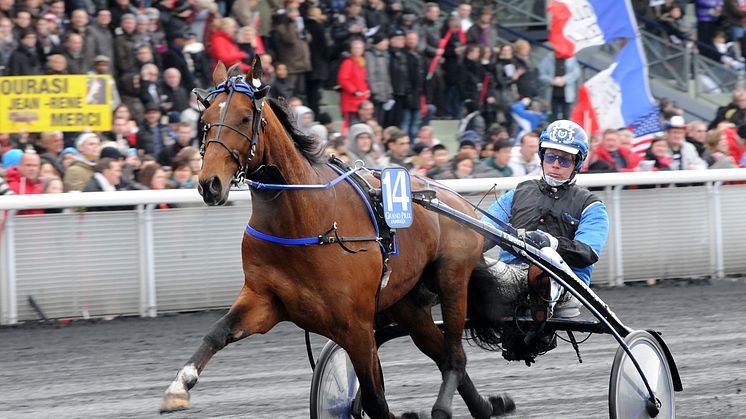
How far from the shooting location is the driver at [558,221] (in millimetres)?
5531

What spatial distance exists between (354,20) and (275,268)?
8639mm

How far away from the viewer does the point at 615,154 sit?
11703mm

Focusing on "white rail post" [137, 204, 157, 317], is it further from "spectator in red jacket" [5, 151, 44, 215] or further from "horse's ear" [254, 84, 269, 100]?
"horse's ear" [254, 84, 269, 100]

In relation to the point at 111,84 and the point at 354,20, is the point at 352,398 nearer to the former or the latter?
the point at 111,84

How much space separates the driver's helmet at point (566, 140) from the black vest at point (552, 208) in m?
0.14

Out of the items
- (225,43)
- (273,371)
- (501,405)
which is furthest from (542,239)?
(225,43)

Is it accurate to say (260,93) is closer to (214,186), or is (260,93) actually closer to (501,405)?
(214,186)

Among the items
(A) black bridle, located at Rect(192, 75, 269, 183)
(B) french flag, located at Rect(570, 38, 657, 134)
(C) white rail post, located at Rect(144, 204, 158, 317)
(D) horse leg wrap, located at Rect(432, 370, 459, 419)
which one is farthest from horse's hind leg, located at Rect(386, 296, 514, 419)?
(B) french flag, located at Rect(570, 38, 657, 134)

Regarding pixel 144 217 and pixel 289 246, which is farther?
pixel 144 217

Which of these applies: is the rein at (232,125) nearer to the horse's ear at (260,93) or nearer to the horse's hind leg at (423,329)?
the horse's ear at (260,93)

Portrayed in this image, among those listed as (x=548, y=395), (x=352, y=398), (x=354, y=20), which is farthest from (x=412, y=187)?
(x=354, y=20)

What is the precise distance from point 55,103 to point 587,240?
5816 mm

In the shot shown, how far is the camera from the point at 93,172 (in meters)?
9.77

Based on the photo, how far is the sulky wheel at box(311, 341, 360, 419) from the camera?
541 cm
